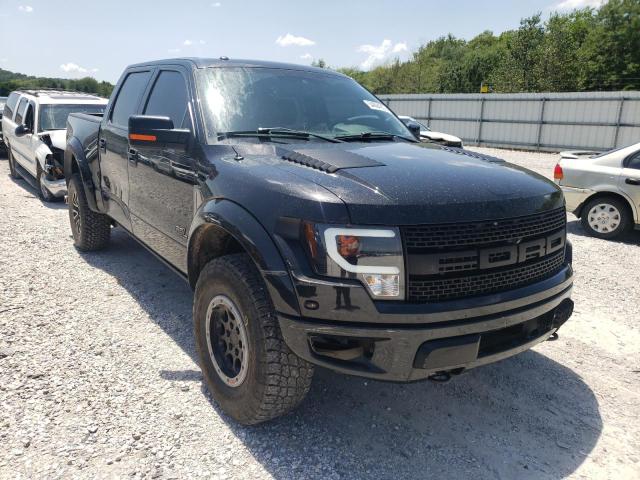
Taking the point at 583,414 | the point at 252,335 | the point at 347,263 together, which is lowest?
the point at 583,414

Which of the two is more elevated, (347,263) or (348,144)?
(348,144)

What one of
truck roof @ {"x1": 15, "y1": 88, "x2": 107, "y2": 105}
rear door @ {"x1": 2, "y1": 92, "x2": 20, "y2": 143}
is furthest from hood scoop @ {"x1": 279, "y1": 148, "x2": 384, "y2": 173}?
rear door @ {"x1": 2, "y1": 92, "x2": 20, "y2": 143}

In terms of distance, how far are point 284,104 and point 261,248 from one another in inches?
58.0

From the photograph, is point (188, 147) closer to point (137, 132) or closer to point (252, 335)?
point (137, 132)

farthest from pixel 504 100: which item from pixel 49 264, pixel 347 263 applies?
pixel 347 263

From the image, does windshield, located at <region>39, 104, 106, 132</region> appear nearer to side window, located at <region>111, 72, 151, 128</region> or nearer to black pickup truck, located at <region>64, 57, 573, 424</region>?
side window, located at <region>111, 72, 151, 128</region>

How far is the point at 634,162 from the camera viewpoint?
7039 mm

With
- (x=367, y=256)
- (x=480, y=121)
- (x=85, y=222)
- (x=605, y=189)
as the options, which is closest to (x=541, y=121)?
(x=480, y=121)

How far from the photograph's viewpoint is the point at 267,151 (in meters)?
2.92

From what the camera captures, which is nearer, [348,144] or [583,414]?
[583,414]

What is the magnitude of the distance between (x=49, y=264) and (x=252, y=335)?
12.9 ft

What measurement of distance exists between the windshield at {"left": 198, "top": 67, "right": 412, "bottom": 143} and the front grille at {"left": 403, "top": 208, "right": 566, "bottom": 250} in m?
1.37

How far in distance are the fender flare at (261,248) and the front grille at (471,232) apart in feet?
1.84

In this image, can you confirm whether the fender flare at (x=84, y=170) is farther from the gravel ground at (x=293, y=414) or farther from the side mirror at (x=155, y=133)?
the side mirror at (x=155, y=133)
